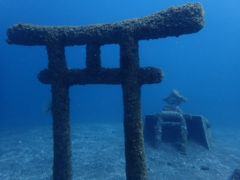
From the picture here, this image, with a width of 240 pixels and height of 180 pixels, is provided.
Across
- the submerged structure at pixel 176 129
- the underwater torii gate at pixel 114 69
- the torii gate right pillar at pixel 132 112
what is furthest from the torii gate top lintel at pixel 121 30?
the submerged structure at pixel 176 129

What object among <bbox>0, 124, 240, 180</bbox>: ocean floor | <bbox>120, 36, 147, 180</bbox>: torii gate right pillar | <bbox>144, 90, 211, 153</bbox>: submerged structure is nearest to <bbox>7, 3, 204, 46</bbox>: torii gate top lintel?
<bbox>120, 36, 147, 180</bbox>: torii gate right pillar

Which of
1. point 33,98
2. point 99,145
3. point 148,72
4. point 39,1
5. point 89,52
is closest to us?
Result: point 148,72

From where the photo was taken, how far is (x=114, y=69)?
5.71 m

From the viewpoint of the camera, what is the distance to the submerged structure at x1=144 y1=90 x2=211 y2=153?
1279 centimetres

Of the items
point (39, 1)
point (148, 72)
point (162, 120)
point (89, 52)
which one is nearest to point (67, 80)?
point (89, 52)

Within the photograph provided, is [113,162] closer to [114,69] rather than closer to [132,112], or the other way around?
[132,112]

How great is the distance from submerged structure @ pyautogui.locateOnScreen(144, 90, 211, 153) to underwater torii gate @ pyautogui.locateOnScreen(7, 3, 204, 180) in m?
8.08

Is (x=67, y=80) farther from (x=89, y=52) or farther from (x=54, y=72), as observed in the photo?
(x=89, y=52)

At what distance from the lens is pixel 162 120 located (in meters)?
13.4

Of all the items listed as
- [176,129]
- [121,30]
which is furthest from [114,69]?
[176,129]

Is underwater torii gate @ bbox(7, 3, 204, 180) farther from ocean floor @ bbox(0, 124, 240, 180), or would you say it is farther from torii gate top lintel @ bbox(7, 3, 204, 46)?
ocean floor @ bbox(0, 124, 240, 180)

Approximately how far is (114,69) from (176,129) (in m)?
9.64

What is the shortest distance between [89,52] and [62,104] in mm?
1711

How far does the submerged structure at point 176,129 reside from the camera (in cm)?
1279
